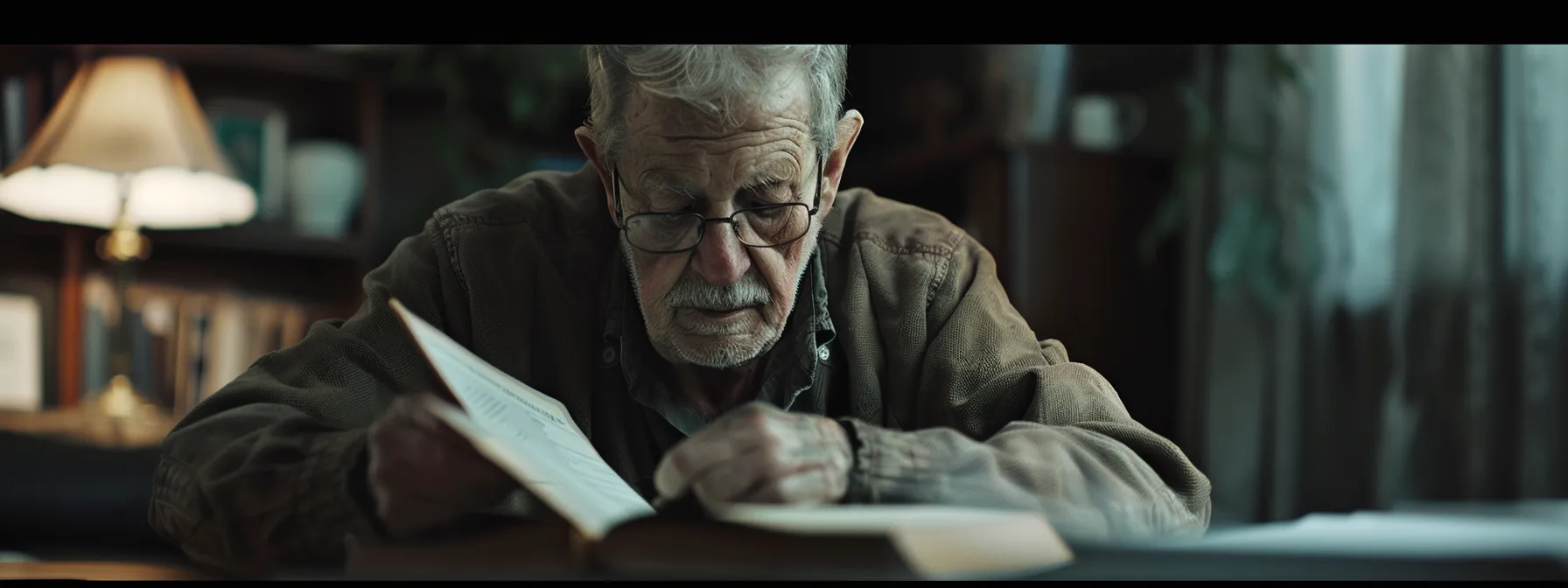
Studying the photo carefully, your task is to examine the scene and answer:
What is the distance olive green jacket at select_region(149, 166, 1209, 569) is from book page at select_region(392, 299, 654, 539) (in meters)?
0.14

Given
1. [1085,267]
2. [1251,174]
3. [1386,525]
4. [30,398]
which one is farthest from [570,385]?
[30,398]

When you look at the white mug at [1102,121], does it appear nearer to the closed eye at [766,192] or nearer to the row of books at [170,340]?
the closed eye at [766,192]

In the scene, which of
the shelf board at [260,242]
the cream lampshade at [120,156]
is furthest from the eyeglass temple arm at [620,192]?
the shelf board at [260,242]

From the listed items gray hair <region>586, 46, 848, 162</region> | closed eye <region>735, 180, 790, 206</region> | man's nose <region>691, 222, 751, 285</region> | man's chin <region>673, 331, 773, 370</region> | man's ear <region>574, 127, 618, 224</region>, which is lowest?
man's chin <region>673, 331, 773, 370</region>

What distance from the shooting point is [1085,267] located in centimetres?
→ 239

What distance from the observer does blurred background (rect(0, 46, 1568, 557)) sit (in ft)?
6.49

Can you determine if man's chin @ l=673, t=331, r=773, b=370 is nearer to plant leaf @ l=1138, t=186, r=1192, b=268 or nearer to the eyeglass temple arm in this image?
the eyeglass temple arm

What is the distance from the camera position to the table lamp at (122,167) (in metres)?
2.29

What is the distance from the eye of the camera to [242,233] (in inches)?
111

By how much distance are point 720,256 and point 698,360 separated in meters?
0.11

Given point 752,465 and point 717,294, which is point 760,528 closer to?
point 752,465

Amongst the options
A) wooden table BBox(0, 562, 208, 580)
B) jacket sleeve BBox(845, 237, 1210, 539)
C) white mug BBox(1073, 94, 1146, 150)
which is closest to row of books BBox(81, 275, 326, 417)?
white mug BBox(1073, 94, 1146, 150)

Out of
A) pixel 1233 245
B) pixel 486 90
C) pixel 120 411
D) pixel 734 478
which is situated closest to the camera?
pixel 734 478

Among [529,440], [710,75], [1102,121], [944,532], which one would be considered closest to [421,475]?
[529,440]
